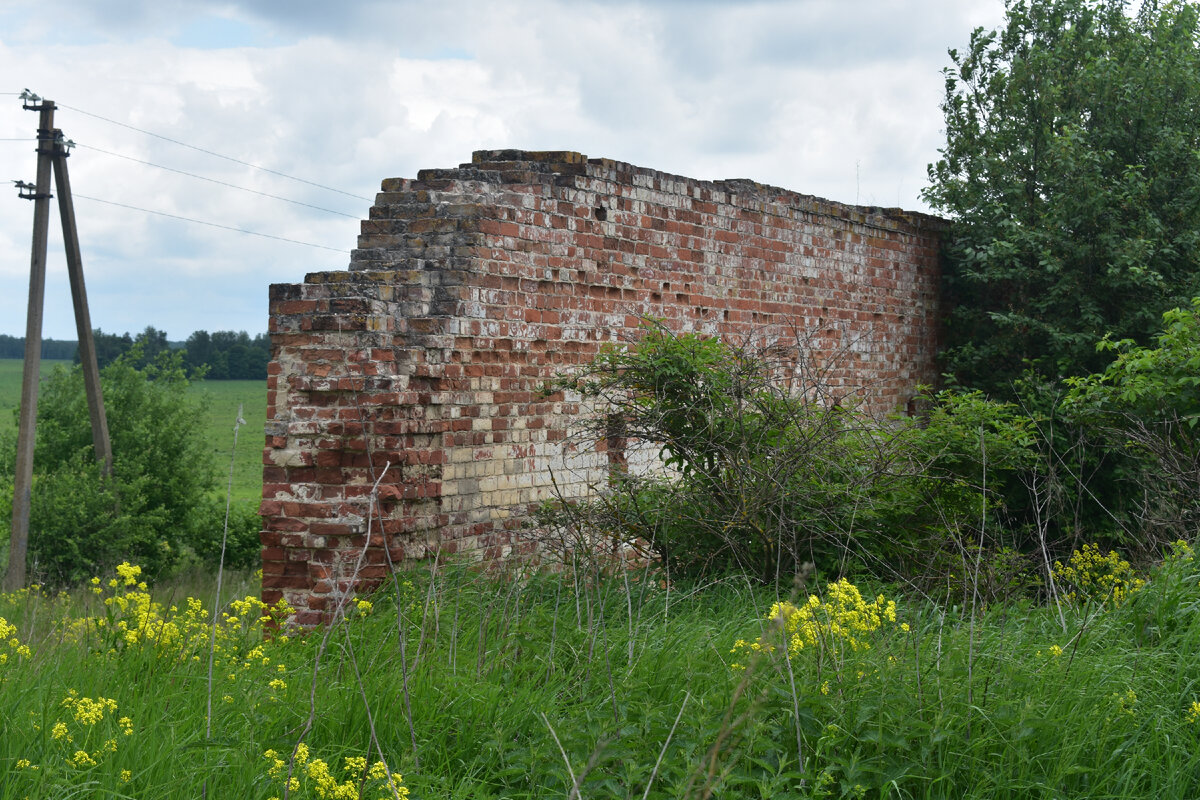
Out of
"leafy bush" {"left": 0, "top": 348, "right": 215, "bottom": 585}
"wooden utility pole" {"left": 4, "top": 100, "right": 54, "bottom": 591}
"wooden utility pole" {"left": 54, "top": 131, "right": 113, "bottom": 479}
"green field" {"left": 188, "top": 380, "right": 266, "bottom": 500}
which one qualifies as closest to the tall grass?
"wooden utility pole" {"left": 4, "top": 100, "right": 54, "bottom": 591}

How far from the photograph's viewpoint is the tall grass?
9.70 feet

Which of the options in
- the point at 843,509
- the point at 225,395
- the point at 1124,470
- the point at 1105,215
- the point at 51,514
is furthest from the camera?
the point at 225,395

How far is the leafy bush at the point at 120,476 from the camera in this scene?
1720 cm

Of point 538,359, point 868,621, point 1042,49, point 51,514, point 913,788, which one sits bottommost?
point 51,514

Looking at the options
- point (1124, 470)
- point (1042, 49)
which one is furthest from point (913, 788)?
point (1042, 49)

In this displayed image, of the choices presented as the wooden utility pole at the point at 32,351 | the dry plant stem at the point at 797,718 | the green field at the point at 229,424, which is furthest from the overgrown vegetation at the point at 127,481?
the dry plant stem at the point at 797,718

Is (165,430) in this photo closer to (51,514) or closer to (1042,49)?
(51,514)

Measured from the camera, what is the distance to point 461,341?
6105mm

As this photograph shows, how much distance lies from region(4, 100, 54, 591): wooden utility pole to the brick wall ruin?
9.38 meters

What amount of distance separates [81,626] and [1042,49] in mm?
11124

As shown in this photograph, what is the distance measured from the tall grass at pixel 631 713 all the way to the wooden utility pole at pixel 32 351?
1143 cm

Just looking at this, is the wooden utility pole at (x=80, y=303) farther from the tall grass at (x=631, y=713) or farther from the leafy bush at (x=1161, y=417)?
the leafy bush at (x=1161, y=417)

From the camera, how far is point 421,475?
5.88 metres

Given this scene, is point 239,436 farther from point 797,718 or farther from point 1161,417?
point 797,718
